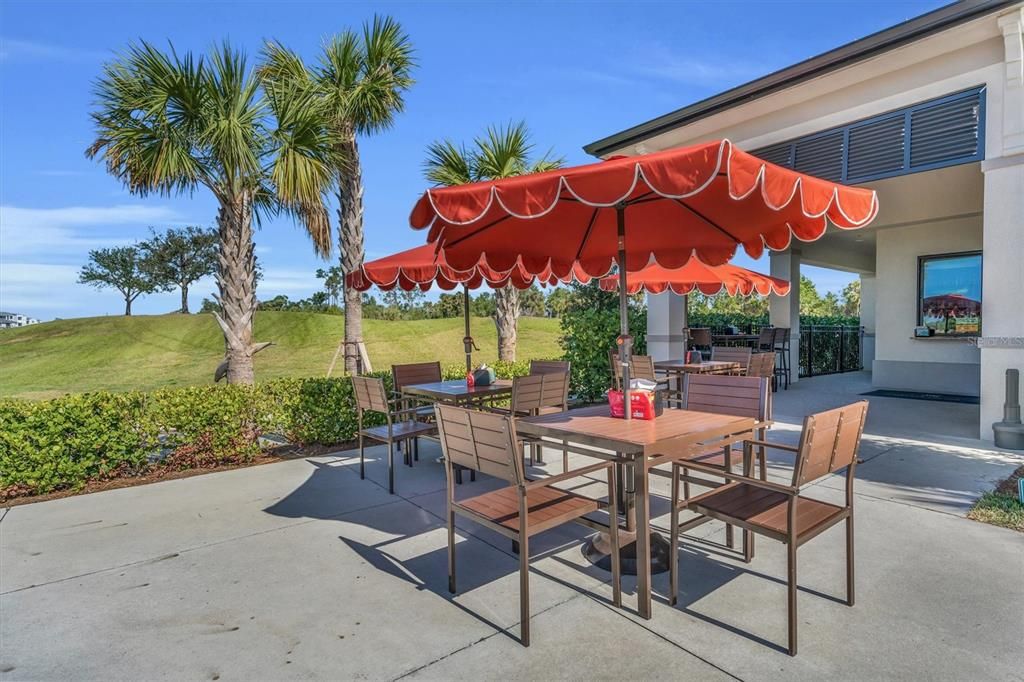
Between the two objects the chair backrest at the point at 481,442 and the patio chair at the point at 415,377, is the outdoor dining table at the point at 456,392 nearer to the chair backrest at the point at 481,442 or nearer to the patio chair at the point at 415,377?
the patio chair at the point at 415,377

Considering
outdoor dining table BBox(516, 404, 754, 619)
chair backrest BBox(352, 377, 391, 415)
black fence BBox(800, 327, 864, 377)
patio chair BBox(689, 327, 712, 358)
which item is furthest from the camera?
black fence BBox(800, 327, 864, 377)

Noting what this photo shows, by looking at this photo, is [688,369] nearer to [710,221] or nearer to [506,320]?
[710,221]

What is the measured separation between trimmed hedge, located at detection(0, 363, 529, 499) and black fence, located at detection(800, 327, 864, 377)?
1189 cm

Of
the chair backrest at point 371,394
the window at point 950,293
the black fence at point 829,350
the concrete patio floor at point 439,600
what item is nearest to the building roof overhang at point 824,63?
the concrete patio floor at point 439,600

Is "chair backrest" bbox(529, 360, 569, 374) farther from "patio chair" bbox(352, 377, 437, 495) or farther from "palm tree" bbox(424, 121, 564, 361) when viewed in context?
"palm tree" bbox(424, 121, 564, 361)

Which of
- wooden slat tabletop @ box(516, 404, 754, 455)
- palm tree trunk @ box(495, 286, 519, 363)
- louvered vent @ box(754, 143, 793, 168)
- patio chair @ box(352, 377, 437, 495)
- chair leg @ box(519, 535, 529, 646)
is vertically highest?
louvered vent @ box(754, 143, 793, 168)

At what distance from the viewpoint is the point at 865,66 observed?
6.43 metres

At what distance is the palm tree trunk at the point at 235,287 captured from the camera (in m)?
6.52

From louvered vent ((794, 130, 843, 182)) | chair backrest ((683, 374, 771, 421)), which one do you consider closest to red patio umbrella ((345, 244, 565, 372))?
chair backrest ((683, 374, 771, 421))

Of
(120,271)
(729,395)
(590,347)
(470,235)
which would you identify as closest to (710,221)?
(729,395)

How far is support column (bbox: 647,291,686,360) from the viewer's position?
9.96 meters

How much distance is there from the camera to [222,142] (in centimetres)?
598

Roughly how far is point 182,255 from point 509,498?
41079mm

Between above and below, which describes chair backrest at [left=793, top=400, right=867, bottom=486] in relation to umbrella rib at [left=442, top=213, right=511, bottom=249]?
below
